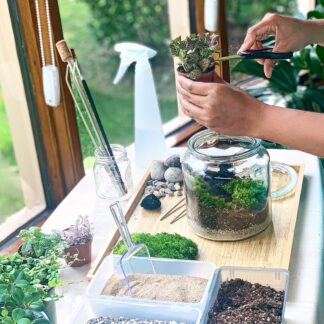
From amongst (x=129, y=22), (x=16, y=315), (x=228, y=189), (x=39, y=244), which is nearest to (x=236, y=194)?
(x=228, y=189)

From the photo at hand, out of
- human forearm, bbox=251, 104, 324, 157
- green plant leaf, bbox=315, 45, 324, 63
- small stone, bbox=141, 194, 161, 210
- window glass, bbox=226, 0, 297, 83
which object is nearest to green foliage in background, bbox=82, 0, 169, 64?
window glass, bbox=226, 0, 297, 83

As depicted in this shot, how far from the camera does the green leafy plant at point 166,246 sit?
3.64 feet

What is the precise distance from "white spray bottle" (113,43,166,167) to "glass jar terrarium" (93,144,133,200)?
0.15m

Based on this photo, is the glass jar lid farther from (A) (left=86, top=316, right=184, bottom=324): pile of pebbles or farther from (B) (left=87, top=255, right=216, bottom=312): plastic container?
(A) (left=86, top=316, right=184, bottom=324): pile of pebbles

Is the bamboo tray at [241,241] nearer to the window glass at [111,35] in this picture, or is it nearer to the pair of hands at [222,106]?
the pair of hands at [222,106]

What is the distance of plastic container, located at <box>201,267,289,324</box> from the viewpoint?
101 cm

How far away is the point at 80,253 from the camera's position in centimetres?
117

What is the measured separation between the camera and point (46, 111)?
5.16 feet

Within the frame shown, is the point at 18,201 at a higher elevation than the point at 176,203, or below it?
below

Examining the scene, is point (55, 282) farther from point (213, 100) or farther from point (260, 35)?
point (260, 35)

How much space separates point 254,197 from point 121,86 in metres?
2.73

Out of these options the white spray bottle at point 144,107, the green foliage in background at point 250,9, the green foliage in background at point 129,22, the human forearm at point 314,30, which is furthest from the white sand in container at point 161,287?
the green foliage in background at point 250,9

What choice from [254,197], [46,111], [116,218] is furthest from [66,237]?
[46,111]

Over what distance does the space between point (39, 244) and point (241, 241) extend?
397 mm
